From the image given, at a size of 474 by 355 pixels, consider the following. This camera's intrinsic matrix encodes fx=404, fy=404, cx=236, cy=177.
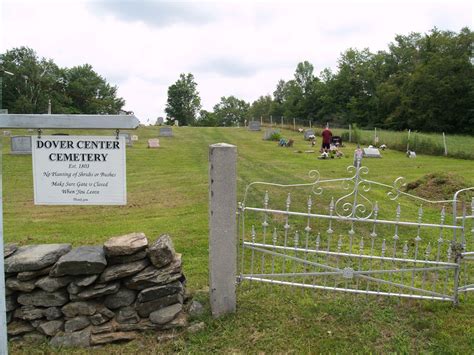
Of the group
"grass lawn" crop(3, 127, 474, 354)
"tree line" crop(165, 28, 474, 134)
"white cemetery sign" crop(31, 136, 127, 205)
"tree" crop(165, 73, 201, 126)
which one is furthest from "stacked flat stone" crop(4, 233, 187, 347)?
"tree" crop(165, 73, 201, 126)

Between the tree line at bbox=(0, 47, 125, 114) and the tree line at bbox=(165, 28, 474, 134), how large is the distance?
1669 centimetres

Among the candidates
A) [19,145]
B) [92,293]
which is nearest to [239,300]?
[92,293]

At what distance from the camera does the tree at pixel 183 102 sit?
82.8 meters

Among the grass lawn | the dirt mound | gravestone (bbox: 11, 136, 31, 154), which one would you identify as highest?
gravestone (bbox: 11, 136, 31, 154)

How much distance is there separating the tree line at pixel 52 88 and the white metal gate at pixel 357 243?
133 feet

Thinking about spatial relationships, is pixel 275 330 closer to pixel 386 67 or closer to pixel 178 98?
pixel 386 67

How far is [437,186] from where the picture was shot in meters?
10.5

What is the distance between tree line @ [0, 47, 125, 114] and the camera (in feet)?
169

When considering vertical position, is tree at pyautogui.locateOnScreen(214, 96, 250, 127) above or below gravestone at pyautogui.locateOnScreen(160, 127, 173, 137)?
above

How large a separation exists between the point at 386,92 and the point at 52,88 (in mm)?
48645

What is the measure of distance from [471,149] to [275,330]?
2169 centimetres

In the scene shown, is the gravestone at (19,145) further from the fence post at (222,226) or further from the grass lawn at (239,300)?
the fence post at (222,226)

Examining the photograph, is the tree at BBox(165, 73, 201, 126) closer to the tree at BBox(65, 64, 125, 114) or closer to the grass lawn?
the tree at BBox(65, 64, 125, 114)

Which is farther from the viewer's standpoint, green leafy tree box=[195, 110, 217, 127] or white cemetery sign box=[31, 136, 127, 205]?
green leafy tree box=[195, 110, 217, 127]
